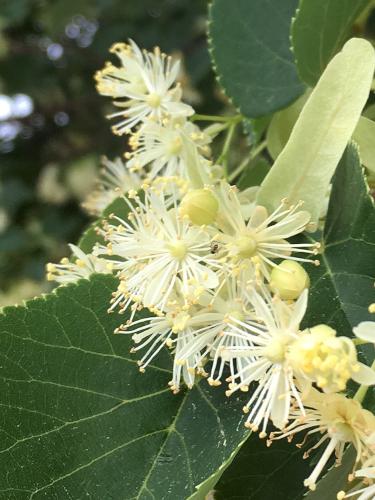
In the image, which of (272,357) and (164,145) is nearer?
(272,357)

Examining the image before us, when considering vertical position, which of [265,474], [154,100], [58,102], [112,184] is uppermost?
[154,100]

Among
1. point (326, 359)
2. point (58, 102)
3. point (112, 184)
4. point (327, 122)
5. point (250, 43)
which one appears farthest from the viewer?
point (58, 102)

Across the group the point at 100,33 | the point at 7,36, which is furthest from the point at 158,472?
the point at 7,36

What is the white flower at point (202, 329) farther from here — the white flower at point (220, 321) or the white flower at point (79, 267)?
the white flower at point (79, 267)

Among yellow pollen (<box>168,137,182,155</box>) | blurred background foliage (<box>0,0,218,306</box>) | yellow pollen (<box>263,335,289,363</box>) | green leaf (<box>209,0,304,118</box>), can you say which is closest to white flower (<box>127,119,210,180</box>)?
yellow pollen (<box>168,137,182,155</box>)

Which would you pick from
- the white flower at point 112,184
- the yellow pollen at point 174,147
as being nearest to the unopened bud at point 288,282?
the yellow pollen at point 174,147

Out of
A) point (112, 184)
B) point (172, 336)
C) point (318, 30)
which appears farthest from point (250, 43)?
point (172, 336)

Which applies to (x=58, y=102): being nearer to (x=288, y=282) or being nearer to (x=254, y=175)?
(x=254, y=175)

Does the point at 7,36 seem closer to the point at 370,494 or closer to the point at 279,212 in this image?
the point at 279,212
